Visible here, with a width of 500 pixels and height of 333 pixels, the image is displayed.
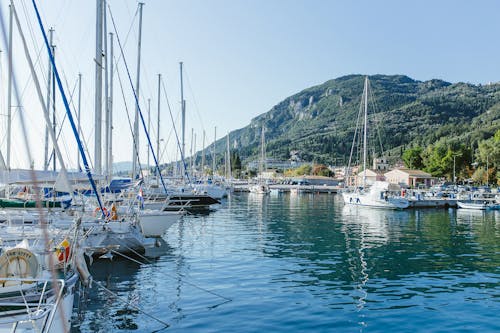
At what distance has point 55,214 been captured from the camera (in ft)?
69.0

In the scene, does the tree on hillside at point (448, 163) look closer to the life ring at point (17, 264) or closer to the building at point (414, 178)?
the building at point (414, 178)

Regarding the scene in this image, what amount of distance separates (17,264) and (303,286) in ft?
34.4

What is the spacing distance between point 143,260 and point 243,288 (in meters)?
7.07

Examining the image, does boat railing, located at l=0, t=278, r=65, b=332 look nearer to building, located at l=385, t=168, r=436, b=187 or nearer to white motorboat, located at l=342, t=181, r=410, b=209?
white motorboat, located at l=342, t=181, r=410, b=209

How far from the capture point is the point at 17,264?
1048cm

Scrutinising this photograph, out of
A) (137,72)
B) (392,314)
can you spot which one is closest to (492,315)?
(392,314)

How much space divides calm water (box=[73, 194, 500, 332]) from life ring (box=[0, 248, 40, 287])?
8.17 ft

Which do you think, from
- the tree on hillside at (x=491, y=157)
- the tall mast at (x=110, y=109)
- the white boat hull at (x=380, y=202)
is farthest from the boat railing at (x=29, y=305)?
the tree on hillside at (x=491, y=157)

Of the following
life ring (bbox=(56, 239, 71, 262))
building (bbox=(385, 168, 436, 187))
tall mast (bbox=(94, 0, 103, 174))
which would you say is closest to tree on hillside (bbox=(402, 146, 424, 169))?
building (bbox=(385, 168, 436, 187))

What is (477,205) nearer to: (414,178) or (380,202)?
(380,202)

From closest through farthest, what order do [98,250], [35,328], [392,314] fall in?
1. [35,328]
2. [392,314]
3. [98,250]

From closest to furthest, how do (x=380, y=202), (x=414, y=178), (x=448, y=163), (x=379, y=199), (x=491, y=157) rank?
(x=380, y=202)
(x=379, y=199)
(x=491, y=157)
(x=414, y=178)
(x=448, y=163)

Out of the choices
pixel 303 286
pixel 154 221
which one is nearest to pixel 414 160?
pixel 154 221

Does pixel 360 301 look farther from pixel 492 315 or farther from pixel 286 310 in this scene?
pixel 492 315
